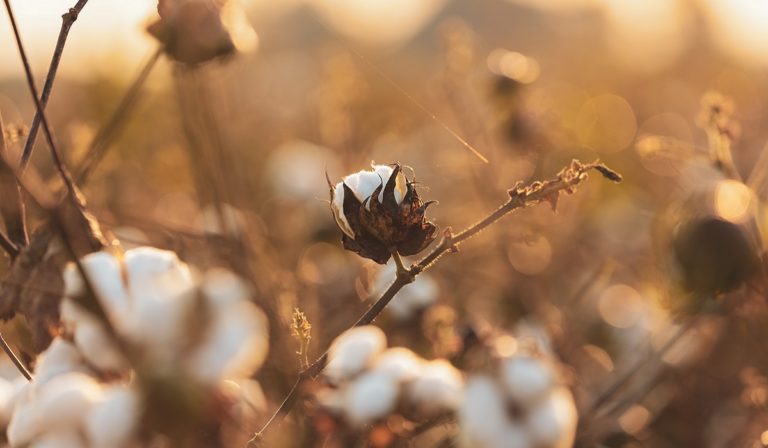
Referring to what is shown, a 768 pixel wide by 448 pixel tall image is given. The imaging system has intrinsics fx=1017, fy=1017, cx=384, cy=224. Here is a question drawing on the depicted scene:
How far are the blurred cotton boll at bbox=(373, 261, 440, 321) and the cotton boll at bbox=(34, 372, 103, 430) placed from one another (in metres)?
0.73

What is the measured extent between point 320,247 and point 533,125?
1.79 feet

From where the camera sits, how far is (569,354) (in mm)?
1634

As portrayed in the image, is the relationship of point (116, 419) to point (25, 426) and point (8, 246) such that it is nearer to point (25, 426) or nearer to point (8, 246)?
point (25, 426)

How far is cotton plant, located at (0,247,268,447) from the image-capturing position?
Answer: 1.87 ft

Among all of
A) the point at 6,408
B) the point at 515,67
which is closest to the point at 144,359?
the point at 6,408

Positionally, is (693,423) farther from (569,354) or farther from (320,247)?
(320,247)

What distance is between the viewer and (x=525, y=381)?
36.9 inches

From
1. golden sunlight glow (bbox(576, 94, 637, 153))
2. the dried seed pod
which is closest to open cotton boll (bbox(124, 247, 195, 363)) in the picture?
the dried seed pod

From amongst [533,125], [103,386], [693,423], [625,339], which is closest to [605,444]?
[693,423]

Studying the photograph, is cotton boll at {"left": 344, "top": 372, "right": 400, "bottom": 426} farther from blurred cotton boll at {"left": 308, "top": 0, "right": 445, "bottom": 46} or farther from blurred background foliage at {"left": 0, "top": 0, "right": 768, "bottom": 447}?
blurred cotton boll at {"left": 308, "top": 0, "right": 445, "bottom": 46}

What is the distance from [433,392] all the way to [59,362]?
35cm

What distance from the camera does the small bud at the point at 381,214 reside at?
2.92 feet

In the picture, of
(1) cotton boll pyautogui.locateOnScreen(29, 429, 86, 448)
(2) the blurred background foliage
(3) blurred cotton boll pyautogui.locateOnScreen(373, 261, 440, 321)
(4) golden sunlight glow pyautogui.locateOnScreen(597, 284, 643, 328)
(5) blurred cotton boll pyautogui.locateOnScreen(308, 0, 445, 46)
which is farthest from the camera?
(5) blurred cotton boll pyautogui.locateOnScreen(308, 0, 445, 46)

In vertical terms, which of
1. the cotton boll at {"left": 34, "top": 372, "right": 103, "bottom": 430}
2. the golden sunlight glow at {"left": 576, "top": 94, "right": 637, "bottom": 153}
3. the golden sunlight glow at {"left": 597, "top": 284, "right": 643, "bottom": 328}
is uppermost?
the cotton boll at {"left": 34, "top": 372, "right": 103, "bottom": 430}
